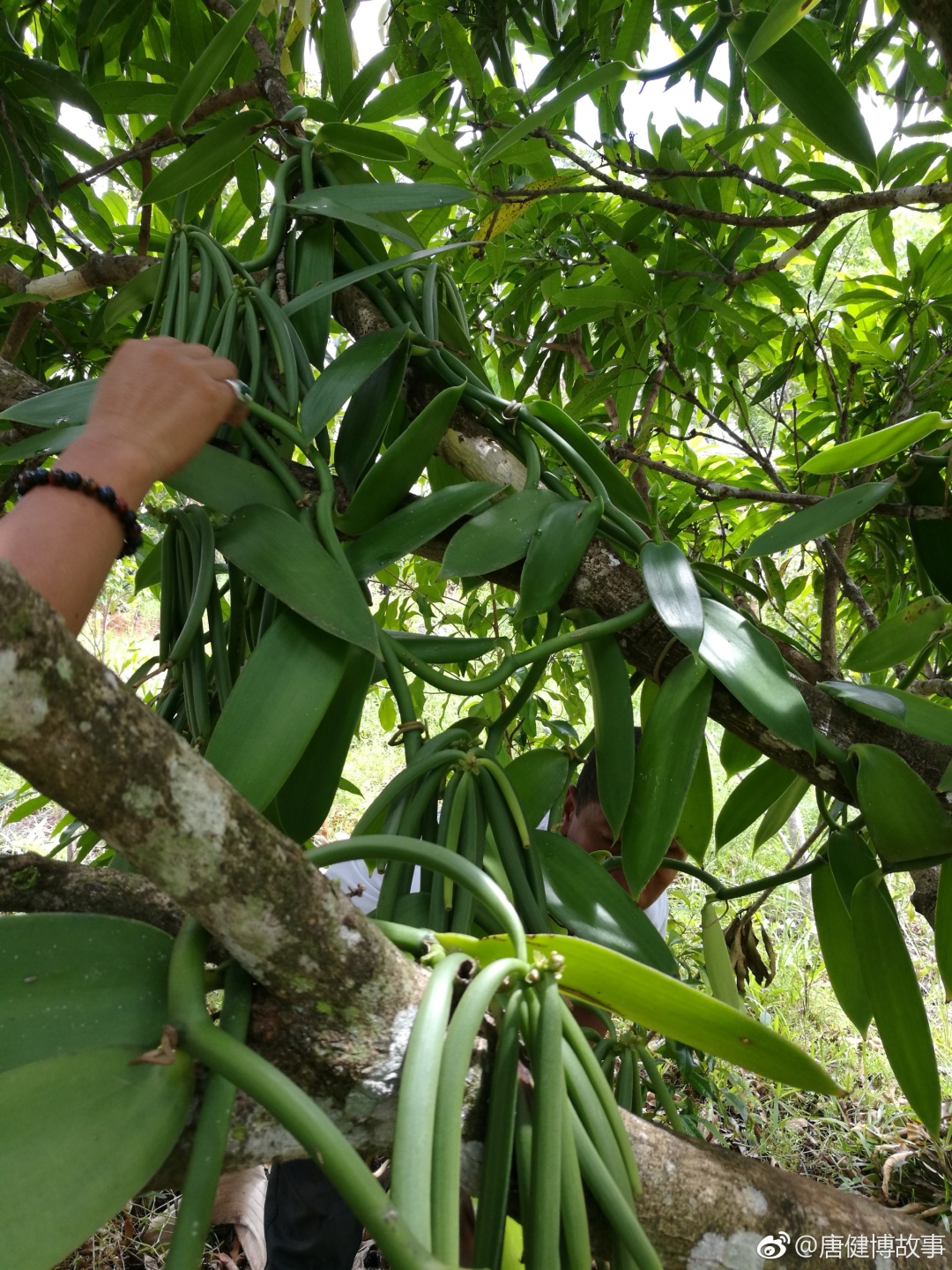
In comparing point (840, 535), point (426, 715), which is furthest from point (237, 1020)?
point (426, 715)

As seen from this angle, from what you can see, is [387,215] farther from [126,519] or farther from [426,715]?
[426,715]

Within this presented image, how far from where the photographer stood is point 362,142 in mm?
687

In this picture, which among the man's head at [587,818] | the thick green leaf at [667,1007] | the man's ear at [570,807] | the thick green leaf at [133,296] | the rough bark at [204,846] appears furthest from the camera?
the man's ear at [570,807]

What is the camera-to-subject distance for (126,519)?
1.45ft

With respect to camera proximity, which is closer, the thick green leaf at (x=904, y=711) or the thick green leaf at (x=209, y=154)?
the thick green leaf at (x=904, y=711)

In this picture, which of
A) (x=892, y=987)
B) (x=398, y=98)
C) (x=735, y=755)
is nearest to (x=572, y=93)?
(x=398, y=98)

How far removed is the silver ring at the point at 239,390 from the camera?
54 centimetres

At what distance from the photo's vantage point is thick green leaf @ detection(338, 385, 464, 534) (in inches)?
20.9

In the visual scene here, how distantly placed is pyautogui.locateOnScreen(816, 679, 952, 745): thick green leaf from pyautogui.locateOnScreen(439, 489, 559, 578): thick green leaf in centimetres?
22

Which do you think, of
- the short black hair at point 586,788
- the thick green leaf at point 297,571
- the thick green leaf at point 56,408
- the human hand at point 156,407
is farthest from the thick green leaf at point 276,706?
the short black hair at point 586,788

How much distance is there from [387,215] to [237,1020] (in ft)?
2.34

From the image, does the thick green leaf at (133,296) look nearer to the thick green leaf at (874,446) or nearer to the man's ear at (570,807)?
the thick green leaf at (874,446)

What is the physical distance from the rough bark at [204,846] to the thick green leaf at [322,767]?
19 centimetres

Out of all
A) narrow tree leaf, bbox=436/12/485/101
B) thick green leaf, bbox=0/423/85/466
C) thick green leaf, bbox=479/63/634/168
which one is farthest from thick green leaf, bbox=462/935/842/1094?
narrow tree leaf, bbox=436/12/485/101
